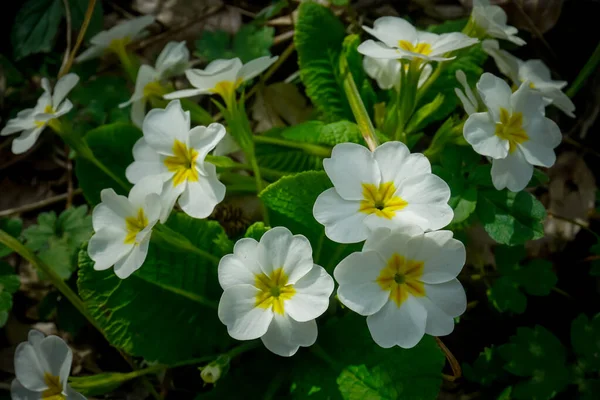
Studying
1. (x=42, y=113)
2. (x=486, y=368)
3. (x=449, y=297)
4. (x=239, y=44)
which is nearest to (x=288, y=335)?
(x=449, y=297)

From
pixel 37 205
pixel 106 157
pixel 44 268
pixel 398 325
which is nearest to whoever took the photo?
pixel 398 325

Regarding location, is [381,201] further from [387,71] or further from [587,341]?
[587,341]

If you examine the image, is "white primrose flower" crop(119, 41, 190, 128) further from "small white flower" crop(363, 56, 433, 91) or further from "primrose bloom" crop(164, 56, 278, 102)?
"small white flower" crop(363, 56, 433, 91)

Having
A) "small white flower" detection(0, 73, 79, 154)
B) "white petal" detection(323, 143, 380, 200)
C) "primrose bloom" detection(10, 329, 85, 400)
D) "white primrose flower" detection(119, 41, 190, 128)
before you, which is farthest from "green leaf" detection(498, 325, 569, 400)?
"small white flower" detection(0, 73, 79, 154)

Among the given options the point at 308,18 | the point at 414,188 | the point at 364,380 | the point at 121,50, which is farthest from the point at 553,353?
the point at 121,50

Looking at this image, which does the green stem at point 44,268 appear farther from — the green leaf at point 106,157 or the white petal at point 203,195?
the white petal at point 203,195

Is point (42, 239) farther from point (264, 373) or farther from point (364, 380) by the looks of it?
point (364, 380)
